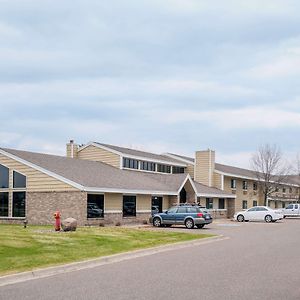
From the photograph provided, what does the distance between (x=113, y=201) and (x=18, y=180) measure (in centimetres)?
652

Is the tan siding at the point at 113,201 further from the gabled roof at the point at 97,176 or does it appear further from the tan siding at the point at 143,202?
the tan siding at the point at 143,202

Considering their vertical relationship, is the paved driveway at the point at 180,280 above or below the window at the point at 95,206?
below

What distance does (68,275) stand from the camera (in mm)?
12664

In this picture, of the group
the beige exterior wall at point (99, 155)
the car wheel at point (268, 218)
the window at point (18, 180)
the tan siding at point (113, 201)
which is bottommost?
the car wheel at point (268, 218)

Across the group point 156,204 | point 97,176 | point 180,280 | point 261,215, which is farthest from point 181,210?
point 180,280

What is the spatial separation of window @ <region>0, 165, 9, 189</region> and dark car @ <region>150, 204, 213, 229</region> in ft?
33.9

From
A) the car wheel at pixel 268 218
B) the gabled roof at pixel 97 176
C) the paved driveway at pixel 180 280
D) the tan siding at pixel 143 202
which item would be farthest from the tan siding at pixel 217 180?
the paved driveway at pixel 180 280

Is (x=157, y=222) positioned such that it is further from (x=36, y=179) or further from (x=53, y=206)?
(x=36, y=179)

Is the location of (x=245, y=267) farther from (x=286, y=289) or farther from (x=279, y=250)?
(x=279, y=250)

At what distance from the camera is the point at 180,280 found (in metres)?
11.8

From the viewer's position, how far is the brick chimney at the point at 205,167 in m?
57.1

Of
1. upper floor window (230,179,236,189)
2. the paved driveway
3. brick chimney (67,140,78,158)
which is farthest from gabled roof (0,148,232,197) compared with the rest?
the paved driveway

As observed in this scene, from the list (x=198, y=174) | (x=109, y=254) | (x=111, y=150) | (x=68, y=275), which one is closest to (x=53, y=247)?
(x=109, y=254)

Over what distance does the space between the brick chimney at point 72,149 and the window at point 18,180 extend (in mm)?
15889
